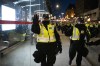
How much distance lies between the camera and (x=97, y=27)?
1033 inches

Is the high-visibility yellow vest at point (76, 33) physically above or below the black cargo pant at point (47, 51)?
above

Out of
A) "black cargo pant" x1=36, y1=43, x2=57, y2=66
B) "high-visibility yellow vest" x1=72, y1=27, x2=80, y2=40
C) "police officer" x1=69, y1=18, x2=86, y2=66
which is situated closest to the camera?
"black cargo pant" x1=36, y1=43, x2=57, y2=66

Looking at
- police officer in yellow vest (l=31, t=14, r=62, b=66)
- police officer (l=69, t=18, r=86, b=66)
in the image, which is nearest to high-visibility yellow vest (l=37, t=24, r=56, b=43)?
police officer in yellow vest (l=31, t=14, r=62, b=66)

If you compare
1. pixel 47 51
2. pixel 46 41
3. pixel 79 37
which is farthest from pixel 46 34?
pixel 79 37

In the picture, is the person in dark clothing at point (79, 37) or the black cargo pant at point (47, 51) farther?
the person in dark clothing at point (79, 37)

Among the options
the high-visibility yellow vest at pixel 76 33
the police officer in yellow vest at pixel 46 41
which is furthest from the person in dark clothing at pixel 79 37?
the police officer in yellow vest at pixel 46 41

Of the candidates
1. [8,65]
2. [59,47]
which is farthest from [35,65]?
[59,47]

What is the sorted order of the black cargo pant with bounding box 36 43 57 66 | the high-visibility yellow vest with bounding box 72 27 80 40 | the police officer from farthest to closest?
the high-visibility yellow vest with bounding box 72 27 80 40 → the police officer → the black cargo pant with bounding box 36 43 57 66

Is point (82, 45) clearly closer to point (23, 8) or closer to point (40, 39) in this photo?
point (40, 39)

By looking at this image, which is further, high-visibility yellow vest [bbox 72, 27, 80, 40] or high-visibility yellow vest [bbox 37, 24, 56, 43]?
high-visibility yellow vest [bbox 72, 27, 80, 40]

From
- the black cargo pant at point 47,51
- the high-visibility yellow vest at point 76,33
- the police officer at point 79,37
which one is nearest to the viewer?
the black cargo pant at point 47,51

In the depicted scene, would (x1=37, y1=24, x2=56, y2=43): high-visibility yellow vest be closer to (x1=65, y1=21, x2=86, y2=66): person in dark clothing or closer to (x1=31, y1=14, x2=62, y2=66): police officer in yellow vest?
(x1=31, y1=14, x2=62, y2=66): police officer in yellow vest

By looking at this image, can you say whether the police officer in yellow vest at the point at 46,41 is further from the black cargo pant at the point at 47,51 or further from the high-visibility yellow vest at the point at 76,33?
the high-visibility yellow vest at the point at 76,33

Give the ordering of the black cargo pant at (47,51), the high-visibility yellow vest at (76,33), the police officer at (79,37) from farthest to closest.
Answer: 1. the high-visibility yellow vest at (76,33)
2. the police officer at (79,37)
3. the black cargo pant at (47,51)
